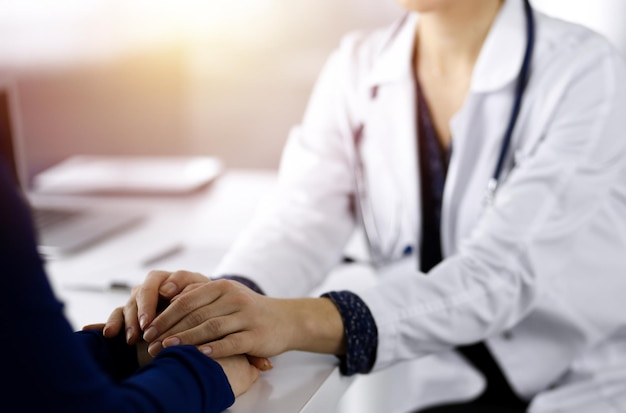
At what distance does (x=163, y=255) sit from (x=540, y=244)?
25.7 inches

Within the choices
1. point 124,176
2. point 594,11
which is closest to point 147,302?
point 124,176

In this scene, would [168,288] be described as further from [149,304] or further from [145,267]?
[145,267]

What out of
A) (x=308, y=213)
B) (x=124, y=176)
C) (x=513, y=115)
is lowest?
(x=124, y=176)

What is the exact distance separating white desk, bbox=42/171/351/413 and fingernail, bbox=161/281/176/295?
136 millimetres

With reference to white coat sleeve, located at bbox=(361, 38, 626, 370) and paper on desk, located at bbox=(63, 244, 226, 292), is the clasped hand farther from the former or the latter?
paper on desk, located at bbox=(63, 244, 226, 292)

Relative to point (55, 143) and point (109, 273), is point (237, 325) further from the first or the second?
point (55, 143)

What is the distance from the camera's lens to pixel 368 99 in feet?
4.28

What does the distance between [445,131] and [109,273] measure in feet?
1.98

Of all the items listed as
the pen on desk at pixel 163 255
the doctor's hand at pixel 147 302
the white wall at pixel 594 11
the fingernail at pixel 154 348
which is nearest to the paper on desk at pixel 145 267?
the pen on desk at pixel 163 255

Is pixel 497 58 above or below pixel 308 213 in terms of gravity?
above

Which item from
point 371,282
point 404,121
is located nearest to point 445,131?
point 404,121

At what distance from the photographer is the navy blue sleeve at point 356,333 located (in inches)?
34.3

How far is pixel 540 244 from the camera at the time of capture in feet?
3.27

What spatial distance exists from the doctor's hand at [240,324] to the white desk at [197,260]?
0.03 meters
